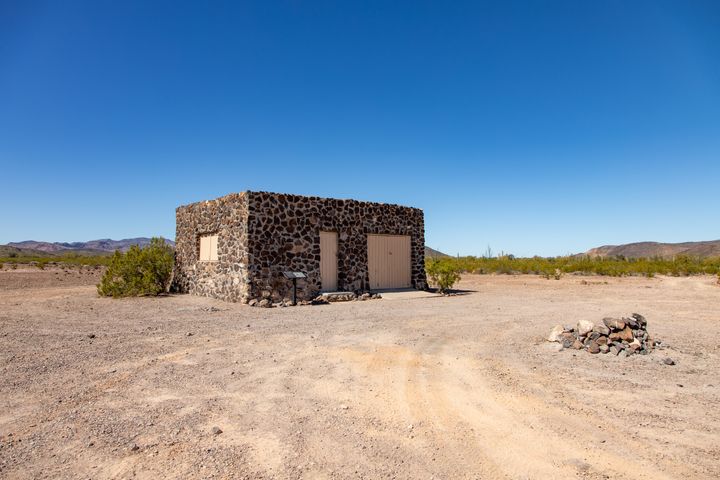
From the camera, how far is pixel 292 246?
15.3 m

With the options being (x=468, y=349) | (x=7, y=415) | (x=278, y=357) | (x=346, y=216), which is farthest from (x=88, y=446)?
(x=346, y=216)

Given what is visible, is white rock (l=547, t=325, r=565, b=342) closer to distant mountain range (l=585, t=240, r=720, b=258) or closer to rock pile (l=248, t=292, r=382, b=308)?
rock pile (l=248, t=292, r=382, b=308)

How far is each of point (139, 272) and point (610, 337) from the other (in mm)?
16103

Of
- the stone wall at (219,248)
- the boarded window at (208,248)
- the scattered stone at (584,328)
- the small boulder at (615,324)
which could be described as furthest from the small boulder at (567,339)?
the boarded window at (208,248)

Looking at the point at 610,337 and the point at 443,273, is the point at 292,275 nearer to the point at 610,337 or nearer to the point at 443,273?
the point at 443,273

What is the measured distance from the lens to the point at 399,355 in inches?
275

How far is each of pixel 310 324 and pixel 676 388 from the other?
22.6 feet

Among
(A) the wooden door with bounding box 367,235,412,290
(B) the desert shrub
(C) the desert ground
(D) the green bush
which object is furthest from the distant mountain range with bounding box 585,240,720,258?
(C) the desert ground

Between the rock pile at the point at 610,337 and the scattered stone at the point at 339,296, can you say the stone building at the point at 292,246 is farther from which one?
the rock pile at the point at 610,337

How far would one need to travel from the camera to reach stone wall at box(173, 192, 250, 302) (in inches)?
576

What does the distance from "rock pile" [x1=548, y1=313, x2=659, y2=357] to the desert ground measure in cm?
24

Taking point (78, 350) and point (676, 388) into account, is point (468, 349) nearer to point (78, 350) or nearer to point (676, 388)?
point (676, 388)

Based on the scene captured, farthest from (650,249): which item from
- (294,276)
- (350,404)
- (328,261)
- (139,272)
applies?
(350,404)

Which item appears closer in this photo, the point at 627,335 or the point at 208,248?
the point at 627,335
